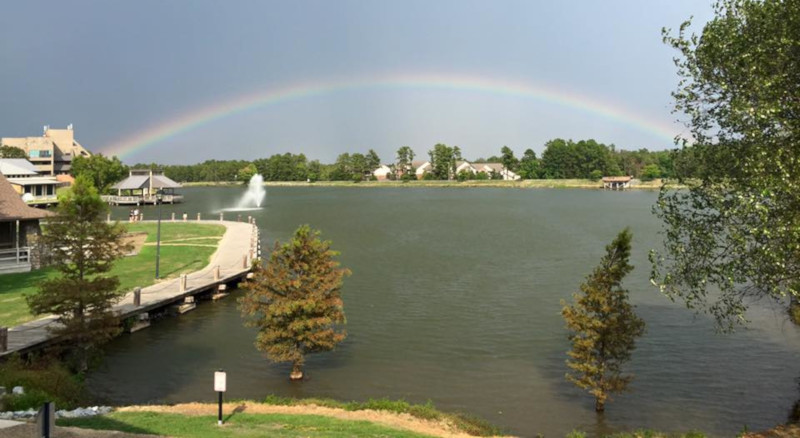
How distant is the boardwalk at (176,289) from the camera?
77.9 ft

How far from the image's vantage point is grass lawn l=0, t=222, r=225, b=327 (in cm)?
2948

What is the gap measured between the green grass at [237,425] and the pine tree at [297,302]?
6286 mm

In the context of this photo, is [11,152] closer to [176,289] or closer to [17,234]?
[17,234]

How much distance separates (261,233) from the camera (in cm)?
7519

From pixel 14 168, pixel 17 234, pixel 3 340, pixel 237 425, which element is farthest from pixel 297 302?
pixel 14 168

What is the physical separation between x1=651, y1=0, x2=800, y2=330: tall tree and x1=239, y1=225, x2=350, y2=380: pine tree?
12617 mm

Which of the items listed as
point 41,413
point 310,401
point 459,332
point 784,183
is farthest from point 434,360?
point 41,413

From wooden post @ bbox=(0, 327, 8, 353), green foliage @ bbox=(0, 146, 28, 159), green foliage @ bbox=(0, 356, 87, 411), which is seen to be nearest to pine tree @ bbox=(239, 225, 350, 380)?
green foliage @ bbox=(0, 356, 87, 411)

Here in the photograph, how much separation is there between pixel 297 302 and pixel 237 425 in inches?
301

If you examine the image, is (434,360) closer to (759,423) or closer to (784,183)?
(759,423)

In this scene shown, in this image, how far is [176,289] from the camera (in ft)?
115

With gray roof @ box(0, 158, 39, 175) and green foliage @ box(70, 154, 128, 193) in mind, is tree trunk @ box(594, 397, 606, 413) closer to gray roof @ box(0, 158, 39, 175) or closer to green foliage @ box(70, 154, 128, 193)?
gray roof @ box(0, 158, 39, 175)

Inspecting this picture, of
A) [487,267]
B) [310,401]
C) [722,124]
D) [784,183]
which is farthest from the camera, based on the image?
[487,267]

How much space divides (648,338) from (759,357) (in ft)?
15.9
